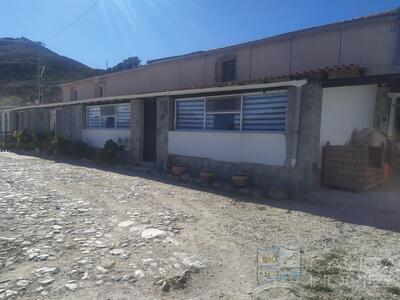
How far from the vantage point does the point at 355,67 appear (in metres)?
8.73

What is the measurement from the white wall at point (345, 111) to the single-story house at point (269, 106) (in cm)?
3

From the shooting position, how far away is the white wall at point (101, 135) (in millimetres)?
15409

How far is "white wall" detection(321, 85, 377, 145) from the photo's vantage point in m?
8.74

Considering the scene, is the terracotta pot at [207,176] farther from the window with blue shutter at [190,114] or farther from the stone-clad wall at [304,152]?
the window with blue shutter at [190,114]

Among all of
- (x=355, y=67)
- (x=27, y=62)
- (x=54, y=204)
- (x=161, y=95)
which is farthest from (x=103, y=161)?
(x=27, y=62)

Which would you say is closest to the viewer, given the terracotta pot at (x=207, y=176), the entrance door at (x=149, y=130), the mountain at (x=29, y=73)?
the terracotta pot at (x=207, y=176)

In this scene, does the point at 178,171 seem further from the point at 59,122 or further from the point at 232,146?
the point at 59,122

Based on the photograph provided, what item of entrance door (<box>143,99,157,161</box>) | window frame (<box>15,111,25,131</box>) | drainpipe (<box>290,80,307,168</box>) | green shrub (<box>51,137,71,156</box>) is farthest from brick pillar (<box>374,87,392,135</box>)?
window frame (<box>15,111,25,131</box>)

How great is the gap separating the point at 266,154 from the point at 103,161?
8226 millimetres

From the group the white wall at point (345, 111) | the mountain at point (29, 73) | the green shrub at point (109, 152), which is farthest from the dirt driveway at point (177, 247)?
the mountain at point (29, 73)

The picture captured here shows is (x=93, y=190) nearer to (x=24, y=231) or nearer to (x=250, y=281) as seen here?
(x=24, y=231)

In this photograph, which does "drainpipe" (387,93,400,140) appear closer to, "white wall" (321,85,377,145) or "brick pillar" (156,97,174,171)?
"white wall" (321,85,377,145)

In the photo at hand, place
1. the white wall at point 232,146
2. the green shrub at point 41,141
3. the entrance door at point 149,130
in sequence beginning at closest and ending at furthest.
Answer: the white wall at point 232,146, the entrance door at point 149,130, the green shrub at point 41,141

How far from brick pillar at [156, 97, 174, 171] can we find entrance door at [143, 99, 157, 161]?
111 cm
